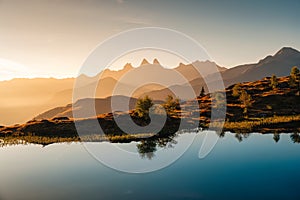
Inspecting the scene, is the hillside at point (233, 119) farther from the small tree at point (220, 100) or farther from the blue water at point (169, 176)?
the blue water at point (169, 176)

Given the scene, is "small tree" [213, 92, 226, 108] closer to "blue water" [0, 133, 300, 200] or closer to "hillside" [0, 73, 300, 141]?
"hillside" [0, 73, 300, 141]

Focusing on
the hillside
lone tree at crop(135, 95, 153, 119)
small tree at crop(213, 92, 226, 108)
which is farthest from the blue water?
small tree at crop(213, 92, 226, 108)

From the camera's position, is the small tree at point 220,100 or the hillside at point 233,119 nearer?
the hillside at point 233,119

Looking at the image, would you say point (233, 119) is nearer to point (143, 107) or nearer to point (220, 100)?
point (220, 100)

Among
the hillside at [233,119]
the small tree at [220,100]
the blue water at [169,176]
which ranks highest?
the small tree at [220,100]

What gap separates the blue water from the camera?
2997 cm

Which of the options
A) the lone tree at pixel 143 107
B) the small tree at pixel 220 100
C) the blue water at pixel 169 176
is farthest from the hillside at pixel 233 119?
the blue water at pixel 169 176

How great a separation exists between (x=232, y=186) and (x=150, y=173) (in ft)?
38.8

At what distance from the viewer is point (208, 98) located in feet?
406

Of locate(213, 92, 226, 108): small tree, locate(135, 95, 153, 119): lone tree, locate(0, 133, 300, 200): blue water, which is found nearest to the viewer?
locate(0, 133, 300, 200): blue water

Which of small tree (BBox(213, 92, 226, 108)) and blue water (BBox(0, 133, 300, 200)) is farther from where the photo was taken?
small tree (BBox(213, 92, 226, 108))

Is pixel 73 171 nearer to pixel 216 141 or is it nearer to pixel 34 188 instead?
pixel 34 188

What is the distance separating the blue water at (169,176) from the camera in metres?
30.0

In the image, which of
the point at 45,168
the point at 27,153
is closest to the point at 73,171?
the point at 45,168
